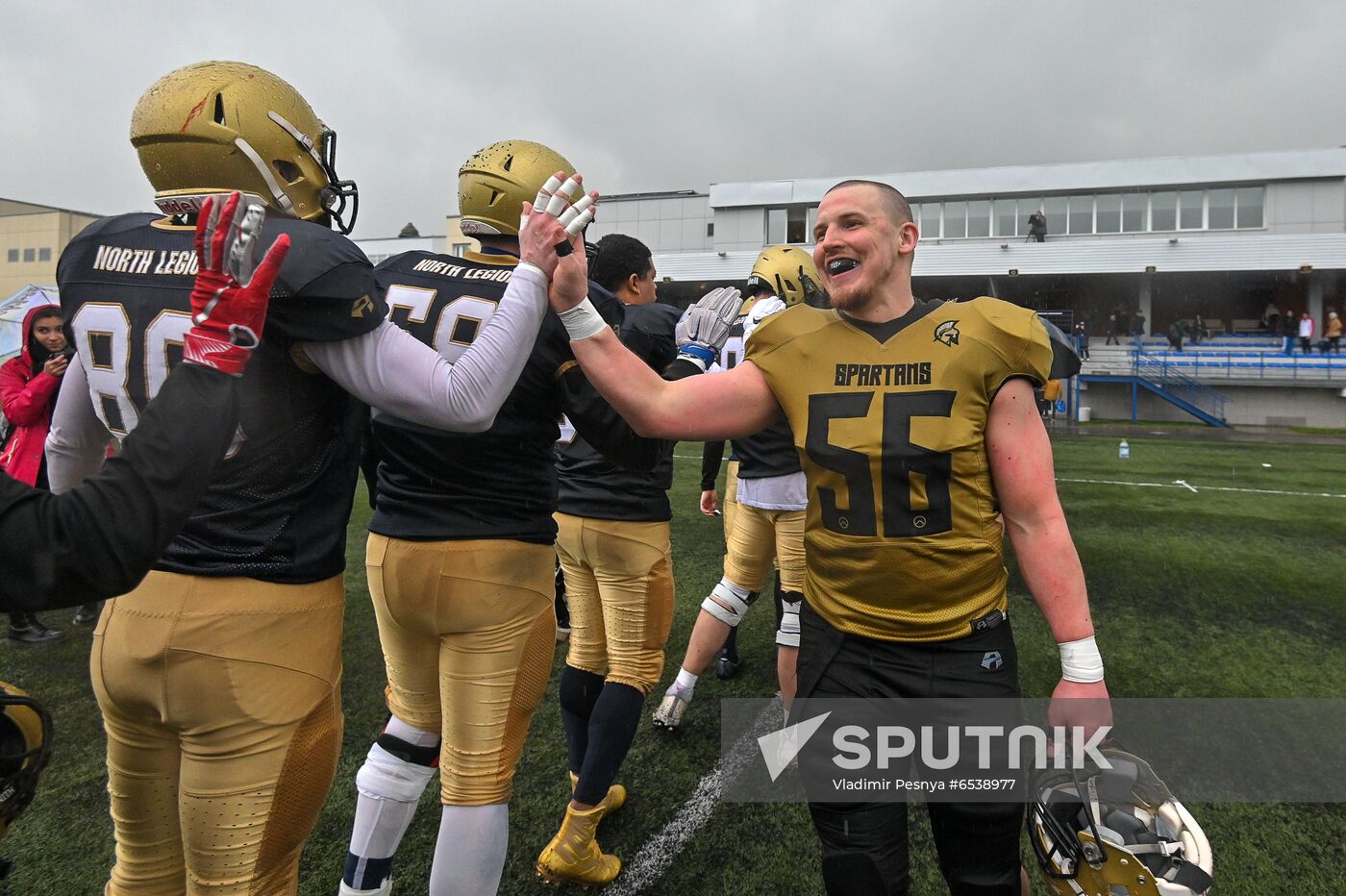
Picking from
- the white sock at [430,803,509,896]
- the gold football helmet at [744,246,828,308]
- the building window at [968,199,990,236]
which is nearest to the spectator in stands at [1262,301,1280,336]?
the building window at [968,199,990,236]

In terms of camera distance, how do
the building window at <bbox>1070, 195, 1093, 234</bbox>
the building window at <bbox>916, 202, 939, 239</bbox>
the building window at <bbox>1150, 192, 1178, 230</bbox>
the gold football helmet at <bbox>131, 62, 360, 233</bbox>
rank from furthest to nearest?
the building window at <bbox>916, 202, 939, 239</bbox>
the building window at <bbox>1070, 195, 1093, 234</bbox>
the building window at <bbox>1150, 192, 1178, 230</bbox>
the gold football helmet at <bbox>131, 62, 360, 233</bbox>

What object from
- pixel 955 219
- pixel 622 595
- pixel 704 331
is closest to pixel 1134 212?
pixel 955 219

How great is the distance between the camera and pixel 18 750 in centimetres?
130

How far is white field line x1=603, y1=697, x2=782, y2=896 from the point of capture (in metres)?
2.71

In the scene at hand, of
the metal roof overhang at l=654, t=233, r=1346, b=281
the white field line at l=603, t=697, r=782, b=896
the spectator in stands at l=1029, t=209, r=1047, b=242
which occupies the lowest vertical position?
the white field line at l=603, t=697, r=782, b=896

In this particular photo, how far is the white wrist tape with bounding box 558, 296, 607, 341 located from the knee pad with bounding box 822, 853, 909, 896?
4.76ft

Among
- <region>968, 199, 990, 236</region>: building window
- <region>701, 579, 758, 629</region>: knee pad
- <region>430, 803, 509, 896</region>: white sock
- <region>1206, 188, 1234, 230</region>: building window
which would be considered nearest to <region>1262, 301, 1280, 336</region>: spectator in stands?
<region>1206, 188, 1234, 230</region>: building window

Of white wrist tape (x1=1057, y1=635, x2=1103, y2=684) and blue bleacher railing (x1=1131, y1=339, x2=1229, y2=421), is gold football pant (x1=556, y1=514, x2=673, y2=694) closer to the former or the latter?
white wrist tape (x1=1057, y1=635, x2=1103, y2=684)

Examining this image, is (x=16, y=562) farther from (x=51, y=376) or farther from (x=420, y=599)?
(x=51, y=376)

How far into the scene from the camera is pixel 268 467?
154cm

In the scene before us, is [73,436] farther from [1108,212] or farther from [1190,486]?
[1108,212]

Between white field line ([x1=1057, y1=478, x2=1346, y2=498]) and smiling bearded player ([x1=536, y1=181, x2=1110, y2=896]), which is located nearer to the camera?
smiling bearded player ([x1=536, y1=181, x2=1110, y2=896])

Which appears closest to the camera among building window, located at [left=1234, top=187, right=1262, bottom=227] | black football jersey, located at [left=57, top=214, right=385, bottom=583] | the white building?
black football jersey, located at [left=57, top=214, right=385, bottom=583]

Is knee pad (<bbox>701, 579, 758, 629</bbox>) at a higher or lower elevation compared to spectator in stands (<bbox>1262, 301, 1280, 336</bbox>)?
lower
